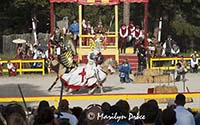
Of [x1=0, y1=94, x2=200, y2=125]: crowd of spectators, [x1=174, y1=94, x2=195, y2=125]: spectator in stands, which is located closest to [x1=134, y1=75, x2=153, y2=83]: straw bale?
[x1=0, y1=94, x2=200, y2=125]: crowd of spectators

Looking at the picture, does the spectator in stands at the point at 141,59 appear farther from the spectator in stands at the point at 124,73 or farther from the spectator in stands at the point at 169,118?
the spectator in stands at the point at 169,118

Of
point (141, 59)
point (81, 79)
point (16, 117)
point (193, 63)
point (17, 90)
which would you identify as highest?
point (16, 117)

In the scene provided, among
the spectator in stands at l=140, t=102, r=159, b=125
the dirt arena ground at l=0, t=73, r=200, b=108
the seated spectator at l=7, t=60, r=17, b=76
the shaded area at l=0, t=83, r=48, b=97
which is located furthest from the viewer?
the seated spectator at l=7, t=60, r=17, b=76

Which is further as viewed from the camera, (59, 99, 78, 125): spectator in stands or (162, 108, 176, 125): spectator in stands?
(59, 99, 78, 125): spectator in stands

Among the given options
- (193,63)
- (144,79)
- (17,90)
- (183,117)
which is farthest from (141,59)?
(183,117)

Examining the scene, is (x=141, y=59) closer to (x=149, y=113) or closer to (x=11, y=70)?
(x=11, y=70)

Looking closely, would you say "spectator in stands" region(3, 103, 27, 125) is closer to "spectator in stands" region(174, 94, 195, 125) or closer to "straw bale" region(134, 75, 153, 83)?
"spectator in stands" region(174, 94, 195, 125)

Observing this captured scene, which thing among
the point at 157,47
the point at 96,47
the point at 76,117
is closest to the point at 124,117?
the point at 76,117

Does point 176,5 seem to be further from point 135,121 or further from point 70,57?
point 135,121

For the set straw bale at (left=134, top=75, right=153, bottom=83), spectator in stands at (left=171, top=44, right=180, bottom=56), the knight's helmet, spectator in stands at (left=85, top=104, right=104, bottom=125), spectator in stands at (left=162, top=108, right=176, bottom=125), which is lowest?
straw bale at (left=134, top=75, right=153, bottom=83)

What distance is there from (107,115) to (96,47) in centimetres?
2539

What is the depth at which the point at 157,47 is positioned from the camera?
123 ft

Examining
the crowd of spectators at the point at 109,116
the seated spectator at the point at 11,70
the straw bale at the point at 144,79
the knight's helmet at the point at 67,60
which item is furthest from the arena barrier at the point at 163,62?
the crowd of spectators at the point at 109,116

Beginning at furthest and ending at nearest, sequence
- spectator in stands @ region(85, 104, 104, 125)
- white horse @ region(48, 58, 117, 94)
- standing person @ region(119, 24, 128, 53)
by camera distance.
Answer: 1. standing person @ region(119, 24, 128, 53)
2. white horse @ region(48, 58, 117, 94)
3. spectator in stands @ region(85, 104, 104, 125)
